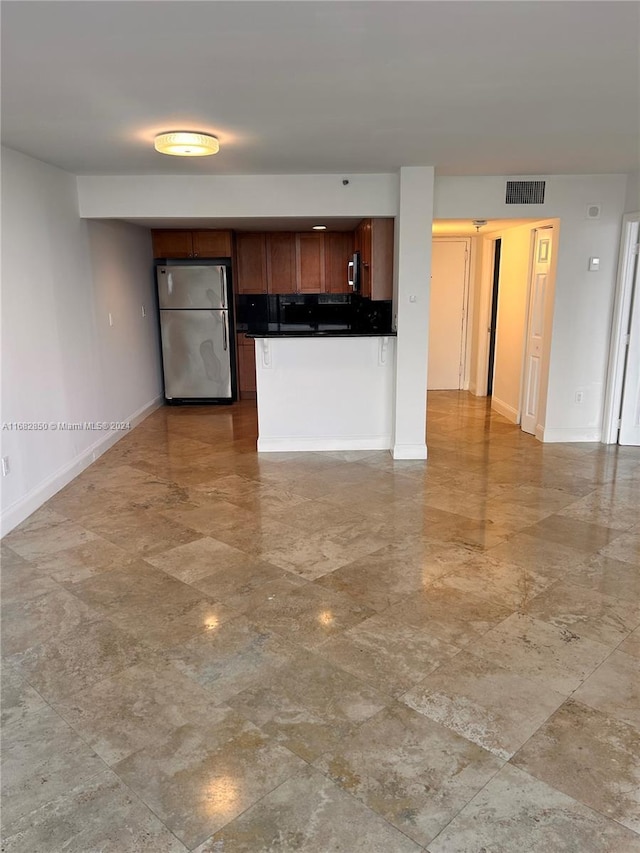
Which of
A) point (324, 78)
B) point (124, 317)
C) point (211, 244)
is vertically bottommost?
point (124, 317)

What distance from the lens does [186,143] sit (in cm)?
343

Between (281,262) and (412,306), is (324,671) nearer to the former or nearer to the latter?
(412,306)

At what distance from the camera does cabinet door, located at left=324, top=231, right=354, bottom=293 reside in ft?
25.1

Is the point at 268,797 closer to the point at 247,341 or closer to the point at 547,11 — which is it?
the point at 547,11

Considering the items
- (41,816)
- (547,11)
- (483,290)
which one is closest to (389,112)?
(547,11)

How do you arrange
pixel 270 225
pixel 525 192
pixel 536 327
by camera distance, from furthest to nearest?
pixel 270 225, pixel 536 327, pixel 525 192

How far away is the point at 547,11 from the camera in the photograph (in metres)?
1.96

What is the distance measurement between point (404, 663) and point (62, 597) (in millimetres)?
1726

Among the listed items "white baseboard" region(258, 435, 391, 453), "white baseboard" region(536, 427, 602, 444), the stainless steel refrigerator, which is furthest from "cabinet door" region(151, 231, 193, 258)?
"white baseboard" region(536, 427, 602, 444)

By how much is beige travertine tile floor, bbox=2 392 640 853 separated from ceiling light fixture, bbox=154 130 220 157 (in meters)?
2.32

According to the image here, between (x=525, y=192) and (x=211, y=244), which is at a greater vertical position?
(x=525, y=192)

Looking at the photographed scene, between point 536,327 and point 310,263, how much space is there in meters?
3.18

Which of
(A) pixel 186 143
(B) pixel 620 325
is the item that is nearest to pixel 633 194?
(B) pixel 620 325

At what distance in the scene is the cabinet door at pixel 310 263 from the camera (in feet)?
25.2
